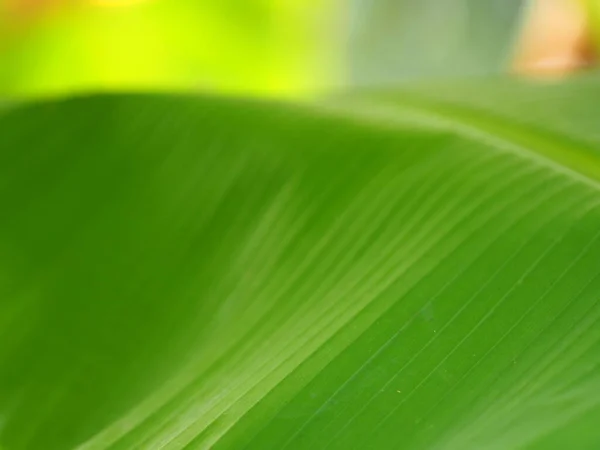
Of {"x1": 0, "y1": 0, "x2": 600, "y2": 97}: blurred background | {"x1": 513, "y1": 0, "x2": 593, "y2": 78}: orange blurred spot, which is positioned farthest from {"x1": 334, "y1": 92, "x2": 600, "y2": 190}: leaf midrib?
{"x1": 513, "y1": 0, "x2": 593, "y2": 78}: orange blurred spot

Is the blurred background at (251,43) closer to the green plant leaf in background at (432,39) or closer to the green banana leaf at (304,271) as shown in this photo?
the green plant leaf in background at (432,39)

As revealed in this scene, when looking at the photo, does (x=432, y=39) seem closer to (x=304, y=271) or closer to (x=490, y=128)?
(x=490, y=128)

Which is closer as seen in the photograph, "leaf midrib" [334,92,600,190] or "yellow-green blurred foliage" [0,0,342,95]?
"leaf midrib" [334,92,600,190]

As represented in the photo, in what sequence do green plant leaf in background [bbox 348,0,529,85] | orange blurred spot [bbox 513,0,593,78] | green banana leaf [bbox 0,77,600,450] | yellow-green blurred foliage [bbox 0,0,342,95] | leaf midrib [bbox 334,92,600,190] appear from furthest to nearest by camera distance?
orange blurred spot [bbox 513,0,593,78], green plant leaf in background [bbox 348,0,529,85], yellow-green blurred foliage [bbox 0,0,342,95], leaf midrib [bbox 334,92,600,190], green banana leaf [bbox 0,77,600,450]

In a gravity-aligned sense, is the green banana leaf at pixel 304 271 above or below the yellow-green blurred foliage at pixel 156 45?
below

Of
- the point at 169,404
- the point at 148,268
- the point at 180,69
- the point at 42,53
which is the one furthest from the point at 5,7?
the point at 169,404

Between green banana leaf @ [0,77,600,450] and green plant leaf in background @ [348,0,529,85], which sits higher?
green plant leaf in background @ [348,0,529,85]

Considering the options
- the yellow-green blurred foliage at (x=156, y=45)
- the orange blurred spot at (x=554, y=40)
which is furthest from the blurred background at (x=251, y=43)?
the orange blurred spot at (x=554, y=40)

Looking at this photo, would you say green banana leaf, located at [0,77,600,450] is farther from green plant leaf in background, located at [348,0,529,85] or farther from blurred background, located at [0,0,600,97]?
green plant leaf in background, located at [348,0,529,85]
